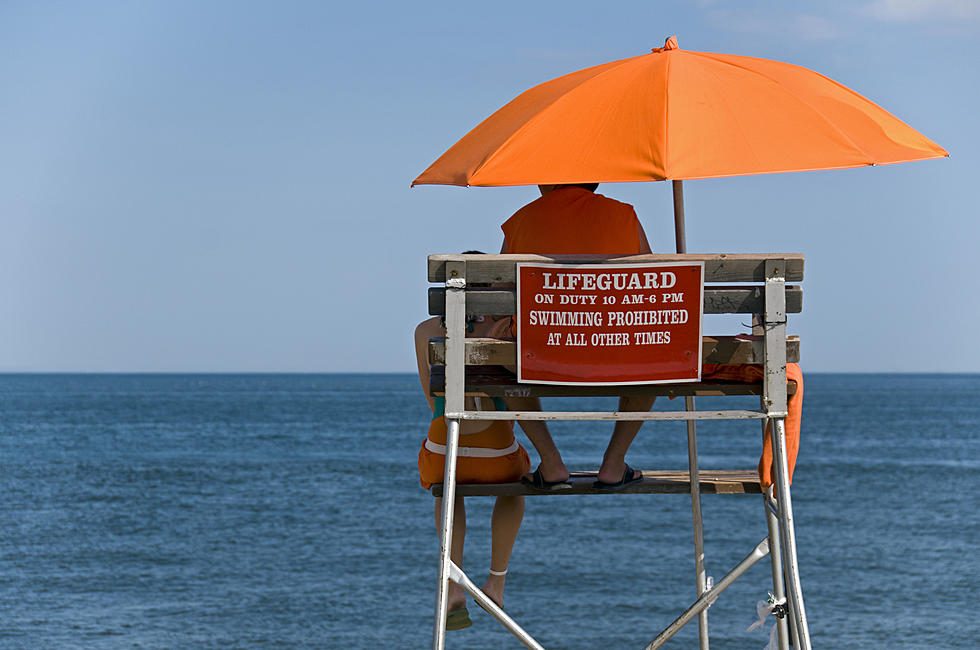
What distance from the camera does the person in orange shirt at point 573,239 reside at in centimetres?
549

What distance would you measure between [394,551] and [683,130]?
58.3m

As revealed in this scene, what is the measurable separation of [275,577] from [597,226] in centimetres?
5472

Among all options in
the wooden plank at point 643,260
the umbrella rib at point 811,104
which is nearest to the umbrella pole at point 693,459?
the umbrella rib at point 811,104

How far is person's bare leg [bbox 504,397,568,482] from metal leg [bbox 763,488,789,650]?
2.99 ft

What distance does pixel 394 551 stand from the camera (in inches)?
2421

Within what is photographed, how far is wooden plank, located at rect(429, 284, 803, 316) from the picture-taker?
4.60 metres

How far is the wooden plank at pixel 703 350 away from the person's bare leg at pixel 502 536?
1523 millimetres

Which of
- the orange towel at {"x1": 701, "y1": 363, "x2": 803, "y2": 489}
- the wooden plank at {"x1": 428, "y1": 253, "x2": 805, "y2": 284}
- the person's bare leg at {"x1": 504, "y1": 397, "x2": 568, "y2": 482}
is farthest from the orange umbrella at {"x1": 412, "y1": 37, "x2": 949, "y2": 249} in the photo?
the person's bare leg at {"x1": 504, "y1": 397, "x2": 568, "y2": 482}

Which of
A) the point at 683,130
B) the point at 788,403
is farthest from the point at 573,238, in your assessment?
the point at 788,403

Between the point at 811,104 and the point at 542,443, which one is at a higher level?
the point at 811,104

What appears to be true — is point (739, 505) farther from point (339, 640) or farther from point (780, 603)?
point (780, 603)

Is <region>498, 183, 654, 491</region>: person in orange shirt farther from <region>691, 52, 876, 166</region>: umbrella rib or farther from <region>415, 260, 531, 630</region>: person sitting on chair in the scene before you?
<region>691, 52, 876, 166</region>: umbrella rib

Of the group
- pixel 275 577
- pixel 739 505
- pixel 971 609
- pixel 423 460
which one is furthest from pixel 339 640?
pixel 423 460

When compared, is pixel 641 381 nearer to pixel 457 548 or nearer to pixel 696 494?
pixel 696 494
